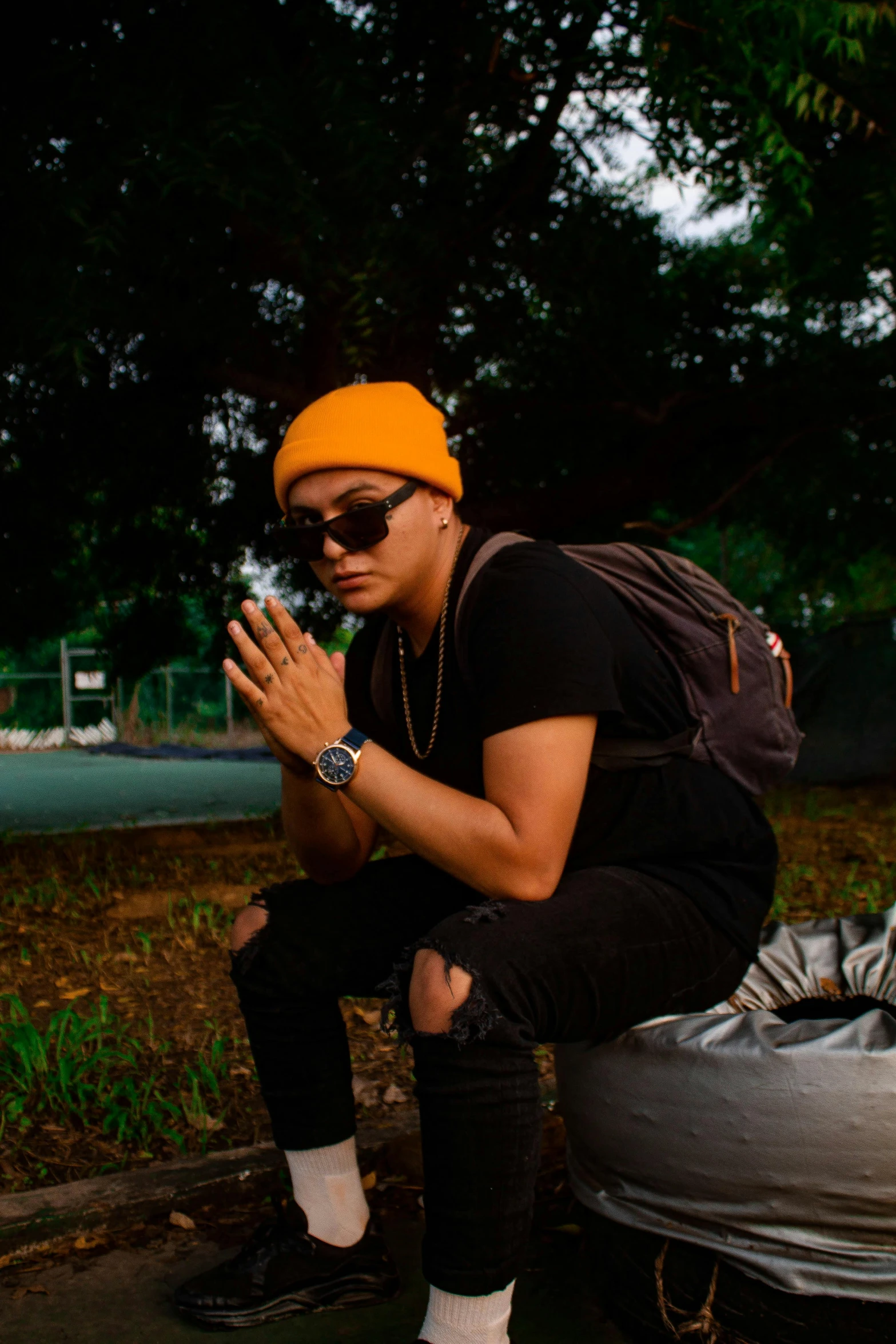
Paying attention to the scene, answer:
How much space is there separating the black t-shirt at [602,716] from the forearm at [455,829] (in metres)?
0.14

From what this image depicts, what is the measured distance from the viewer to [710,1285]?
6.38ft

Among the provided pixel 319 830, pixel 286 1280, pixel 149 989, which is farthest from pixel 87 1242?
pixel 149 989

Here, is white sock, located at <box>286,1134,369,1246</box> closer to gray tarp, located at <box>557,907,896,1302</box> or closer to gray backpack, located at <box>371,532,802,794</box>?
gray tarp, located at <box>557,907,896,1302</box>

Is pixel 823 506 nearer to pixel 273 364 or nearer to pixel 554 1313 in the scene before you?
pixel 273 364

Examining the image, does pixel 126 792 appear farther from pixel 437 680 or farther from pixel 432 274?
pixel 437 680

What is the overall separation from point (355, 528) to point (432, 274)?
3808 mm

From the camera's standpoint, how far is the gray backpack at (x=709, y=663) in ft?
7.04

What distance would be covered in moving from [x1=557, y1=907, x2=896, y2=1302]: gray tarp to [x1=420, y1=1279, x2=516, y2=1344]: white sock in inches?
16.4

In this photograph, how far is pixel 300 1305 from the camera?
2.08 meters

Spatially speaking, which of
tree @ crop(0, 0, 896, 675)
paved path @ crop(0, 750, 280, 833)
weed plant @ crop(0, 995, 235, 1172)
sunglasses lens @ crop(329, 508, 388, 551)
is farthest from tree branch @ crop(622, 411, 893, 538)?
sunglasses lens @ crop(329, 508, 388, 551)

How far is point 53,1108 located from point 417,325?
4.23 m

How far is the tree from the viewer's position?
156 inches

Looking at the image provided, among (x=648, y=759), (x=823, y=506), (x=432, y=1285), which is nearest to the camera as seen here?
(x=432, y=1285)

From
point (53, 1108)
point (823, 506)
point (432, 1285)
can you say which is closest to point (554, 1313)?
point (432, 1285)
